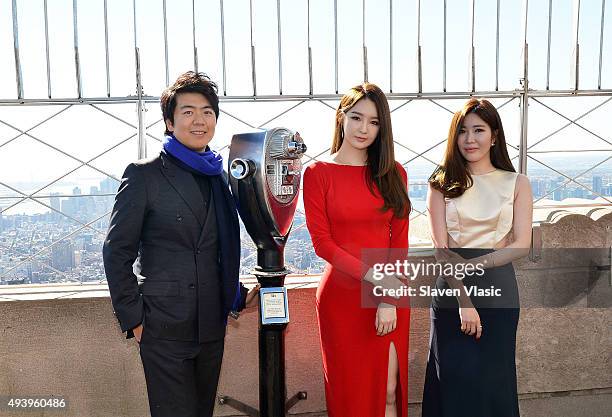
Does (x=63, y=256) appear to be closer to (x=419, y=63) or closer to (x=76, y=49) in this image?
(x=76, y=49)

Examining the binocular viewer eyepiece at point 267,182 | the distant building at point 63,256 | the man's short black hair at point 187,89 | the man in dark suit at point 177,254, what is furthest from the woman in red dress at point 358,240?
the distant building at point 63,256

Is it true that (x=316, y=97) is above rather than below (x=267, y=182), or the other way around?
above

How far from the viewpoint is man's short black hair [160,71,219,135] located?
2.22 m

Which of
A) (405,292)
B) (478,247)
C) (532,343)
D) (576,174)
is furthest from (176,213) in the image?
(576,174)

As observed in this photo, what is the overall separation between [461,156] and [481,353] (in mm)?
812

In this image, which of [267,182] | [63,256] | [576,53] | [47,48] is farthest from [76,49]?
[576,53]

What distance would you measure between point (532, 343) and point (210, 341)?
2003 mm

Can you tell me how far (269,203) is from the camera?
2326 millimetres

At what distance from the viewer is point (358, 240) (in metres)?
2.45

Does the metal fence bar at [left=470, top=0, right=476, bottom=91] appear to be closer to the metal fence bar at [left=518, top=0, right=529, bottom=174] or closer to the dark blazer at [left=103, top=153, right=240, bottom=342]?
the metal fence bar at [left=518, top=0, right=529, bottom=174]

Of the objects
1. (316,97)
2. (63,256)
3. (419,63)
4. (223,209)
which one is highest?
(419,63)

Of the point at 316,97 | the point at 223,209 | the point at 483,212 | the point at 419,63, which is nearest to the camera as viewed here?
the point at 223,209

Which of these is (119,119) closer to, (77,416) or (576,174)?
(77,416)

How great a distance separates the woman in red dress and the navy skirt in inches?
9.2
